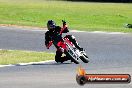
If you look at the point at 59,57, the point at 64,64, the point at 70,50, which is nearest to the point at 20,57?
the point at 59,57

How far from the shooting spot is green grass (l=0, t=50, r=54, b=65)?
1799 centimetres

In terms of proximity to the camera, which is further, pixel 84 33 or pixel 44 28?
pixel 44 28

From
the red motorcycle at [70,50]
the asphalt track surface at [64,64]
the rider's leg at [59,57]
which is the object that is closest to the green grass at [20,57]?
the rider's leg at [59,57]

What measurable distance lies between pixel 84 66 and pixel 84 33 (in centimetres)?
1340

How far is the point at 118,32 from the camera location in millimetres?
30969

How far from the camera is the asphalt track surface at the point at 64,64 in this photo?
1283cm

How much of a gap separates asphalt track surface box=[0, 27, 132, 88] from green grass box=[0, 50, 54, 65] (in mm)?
1058

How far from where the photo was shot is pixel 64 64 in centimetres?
1733

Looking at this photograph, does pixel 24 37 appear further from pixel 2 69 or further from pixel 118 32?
pixel 2 69

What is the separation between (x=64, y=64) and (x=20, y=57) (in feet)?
7.53

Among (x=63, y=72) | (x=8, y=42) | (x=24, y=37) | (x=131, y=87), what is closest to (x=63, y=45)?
(x=63, y=72)

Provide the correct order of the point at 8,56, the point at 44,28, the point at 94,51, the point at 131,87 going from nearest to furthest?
the point at 131,87, the point at 8,56, the point at 94,51, the point at 44,28

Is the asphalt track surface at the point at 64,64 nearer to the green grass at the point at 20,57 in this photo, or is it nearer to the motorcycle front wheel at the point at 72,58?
the motorcycle front wheel at the point at 72,58

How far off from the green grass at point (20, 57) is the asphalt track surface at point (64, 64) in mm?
1058
